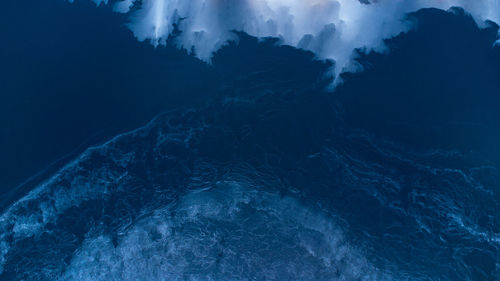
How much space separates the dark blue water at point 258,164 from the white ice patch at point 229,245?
42 mm

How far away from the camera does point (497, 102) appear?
36.8 ft

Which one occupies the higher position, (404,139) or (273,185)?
(404,139)

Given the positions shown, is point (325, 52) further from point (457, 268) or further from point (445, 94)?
point (457, 268)

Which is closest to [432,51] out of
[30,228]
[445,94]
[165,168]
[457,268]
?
[445,94]

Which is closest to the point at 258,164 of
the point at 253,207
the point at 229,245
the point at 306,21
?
the point at 253,207

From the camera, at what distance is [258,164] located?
11320 millimetres

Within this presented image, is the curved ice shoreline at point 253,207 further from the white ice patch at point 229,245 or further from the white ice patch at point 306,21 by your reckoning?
the white ice patch at point 306,21

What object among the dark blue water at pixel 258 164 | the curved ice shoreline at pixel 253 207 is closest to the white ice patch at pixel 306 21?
the dark blue water at pixel 258 164

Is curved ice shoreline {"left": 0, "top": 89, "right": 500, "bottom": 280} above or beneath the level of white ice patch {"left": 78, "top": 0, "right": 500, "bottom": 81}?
beneath

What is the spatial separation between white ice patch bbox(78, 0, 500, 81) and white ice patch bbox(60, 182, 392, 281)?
512 centimetres

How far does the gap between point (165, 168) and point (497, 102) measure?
11388 millimetres

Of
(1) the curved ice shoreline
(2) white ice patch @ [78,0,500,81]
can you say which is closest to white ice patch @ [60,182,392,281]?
(1) the curved ice shoreline

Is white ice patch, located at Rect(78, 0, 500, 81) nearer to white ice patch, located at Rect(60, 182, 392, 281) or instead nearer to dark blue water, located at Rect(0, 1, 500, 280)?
dark blue water, located at Rect(0, 1, 500, 280)

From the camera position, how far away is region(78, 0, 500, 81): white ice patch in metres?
11.7
